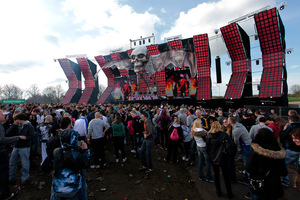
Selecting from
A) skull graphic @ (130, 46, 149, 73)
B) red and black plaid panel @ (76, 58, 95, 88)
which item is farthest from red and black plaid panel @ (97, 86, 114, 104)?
skull graphic @ (130, 46, 149, 73)

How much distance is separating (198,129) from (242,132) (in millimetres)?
1212

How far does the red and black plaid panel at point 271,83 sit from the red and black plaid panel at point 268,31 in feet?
8.55

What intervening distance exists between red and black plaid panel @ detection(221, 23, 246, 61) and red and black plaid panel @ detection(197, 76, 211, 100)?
470 centimetres

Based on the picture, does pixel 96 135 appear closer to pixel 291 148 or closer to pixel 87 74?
pixel 291 148

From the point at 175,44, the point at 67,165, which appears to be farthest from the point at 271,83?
the point at 67,165

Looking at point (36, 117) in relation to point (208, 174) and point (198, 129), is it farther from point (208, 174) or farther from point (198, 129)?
point (208, 174)

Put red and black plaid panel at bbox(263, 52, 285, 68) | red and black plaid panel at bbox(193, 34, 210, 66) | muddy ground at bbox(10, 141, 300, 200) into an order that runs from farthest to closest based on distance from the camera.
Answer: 1. red and black plaid panel at bbox(193, 34, 210, 66)
2. red and black plaid panel at bbox(263, 52, 285, 68)
3. muddy ground at bbox(10, 141, 300, 200)

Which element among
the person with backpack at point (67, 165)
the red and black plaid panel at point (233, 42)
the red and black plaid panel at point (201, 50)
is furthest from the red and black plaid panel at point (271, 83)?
the person with backpack at point (67, 165)

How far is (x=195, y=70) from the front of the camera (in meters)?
22.3

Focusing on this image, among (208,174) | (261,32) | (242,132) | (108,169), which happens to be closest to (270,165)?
(242,132)

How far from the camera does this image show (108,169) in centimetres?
494

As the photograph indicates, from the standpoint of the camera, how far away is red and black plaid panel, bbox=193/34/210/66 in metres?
20.9

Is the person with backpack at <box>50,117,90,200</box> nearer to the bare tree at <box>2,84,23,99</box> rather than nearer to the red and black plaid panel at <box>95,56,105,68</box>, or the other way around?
the red and black plaid panel at <box>95,56,105,68</box>

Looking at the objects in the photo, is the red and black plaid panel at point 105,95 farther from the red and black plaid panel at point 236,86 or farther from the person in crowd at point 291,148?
the person in crowd at point 291,148
